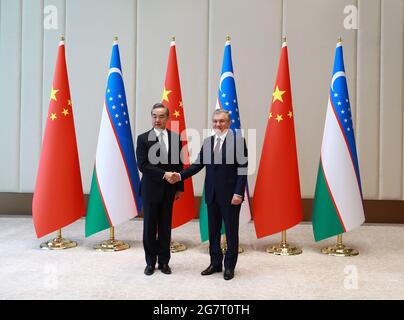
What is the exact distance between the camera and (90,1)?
623 centimetres

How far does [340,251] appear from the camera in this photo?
4.37 meters

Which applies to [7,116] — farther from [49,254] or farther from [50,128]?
Answer: [49,254]

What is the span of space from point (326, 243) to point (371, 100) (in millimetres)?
2399

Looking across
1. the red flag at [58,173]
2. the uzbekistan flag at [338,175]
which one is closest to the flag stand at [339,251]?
the uzbekistan flag at [338,175]

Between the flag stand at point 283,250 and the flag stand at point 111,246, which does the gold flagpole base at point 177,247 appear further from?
the flag stand at point 283,250

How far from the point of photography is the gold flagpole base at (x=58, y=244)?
445 cm

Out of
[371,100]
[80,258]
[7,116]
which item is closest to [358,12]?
[371,100]

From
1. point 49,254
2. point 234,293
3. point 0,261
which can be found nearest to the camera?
point 234,293

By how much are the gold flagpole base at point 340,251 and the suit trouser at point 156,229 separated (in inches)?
70.6

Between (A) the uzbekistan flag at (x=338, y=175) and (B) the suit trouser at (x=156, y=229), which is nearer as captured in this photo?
(B) the suit trouser at (x=156, y=229)

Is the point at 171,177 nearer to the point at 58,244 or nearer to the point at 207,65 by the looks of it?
the point at 58,244

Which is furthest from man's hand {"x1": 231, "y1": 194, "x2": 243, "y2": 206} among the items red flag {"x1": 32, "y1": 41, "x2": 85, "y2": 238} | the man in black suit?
red flag {"x1": 32, "y1": 41, "x2": 85, "y2": 238}

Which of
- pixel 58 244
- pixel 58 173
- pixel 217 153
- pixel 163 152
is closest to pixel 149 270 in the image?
pixel 163 152

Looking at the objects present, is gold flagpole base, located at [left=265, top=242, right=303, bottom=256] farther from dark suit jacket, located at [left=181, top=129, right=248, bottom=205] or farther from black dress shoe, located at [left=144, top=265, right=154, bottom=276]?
black dress shoe, located at [left=144, top=265, right=154, bottom=276]
